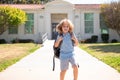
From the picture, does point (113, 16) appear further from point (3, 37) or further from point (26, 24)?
point (3, 37)

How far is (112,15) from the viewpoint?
3906 centimetres

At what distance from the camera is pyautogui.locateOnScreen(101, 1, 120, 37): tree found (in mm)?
39000

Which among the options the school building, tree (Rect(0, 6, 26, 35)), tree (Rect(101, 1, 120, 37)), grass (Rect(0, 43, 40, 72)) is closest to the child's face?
grass (Rect(0, 43, 40, 72))

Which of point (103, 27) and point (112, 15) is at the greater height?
point (112, 15)

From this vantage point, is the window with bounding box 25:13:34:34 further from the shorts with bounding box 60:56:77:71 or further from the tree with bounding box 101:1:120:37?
the shorts with bounding box 60:56:77:71

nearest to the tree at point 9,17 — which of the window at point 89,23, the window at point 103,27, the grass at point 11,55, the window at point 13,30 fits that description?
the window at point 13,30

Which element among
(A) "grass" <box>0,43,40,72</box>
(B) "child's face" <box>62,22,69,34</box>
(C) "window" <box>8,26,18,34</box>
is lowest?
(A) "grass" <box>0,43,40,72</box>

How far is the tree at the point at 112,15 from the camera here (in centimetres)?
3900

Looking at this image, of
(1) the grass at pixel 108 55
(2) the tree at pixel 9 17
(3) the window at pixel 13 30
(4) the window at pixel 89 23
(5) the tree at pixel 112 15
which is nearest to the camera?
(1) the grass at pixel 108 55

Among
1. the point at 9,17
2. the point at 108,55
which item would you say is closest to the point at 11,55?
the point at 108,55

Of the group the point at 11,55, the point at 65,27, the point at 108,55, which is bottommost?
the point at 11,55

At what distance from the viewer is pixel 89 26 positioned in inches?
1638

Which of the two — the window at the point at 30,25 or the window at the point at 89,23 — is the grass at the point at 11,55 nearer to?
the window at the point at 30,25

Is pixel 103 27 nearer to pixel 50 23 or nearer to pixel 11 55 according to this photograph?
pixel 50 23
